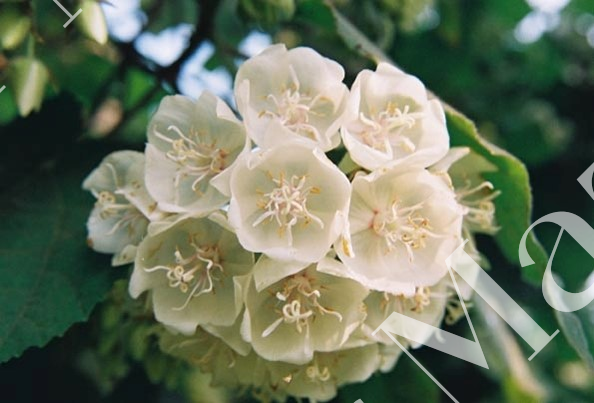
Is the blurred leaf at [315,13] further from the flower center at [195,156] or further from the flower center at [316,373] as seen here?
the flower center at [316,373]

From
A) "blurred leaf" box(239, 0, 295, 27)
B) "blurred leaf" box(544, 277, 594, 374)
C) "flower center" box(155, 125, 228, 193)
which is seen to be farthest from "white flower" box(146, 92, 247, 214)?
"blurred leaf" box(544, 277, 594, 374)

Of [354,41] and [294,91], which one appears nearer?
[294,91]

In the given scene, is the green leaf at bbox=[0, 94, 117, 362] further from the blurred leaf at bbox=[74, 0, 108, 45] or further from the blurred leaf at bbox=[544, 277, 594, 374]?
the blurred leaf at bbox=[544, 277, 594, 374]

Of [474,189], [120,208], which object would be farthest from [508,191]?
[120,208]

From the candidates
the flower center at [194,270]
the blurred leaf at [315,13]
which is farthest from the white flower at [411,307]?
the blurred leaf at [315,13]

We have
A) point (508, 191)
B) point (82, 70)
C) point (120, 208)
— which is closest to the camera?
→ point (120, 208)

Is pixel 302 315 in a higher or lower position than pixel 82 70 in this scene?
higher

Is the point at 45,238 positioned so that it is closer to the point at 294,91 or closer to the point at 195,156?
the point at 195,156

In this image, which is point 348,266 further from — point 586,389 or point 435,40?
point 586,389
